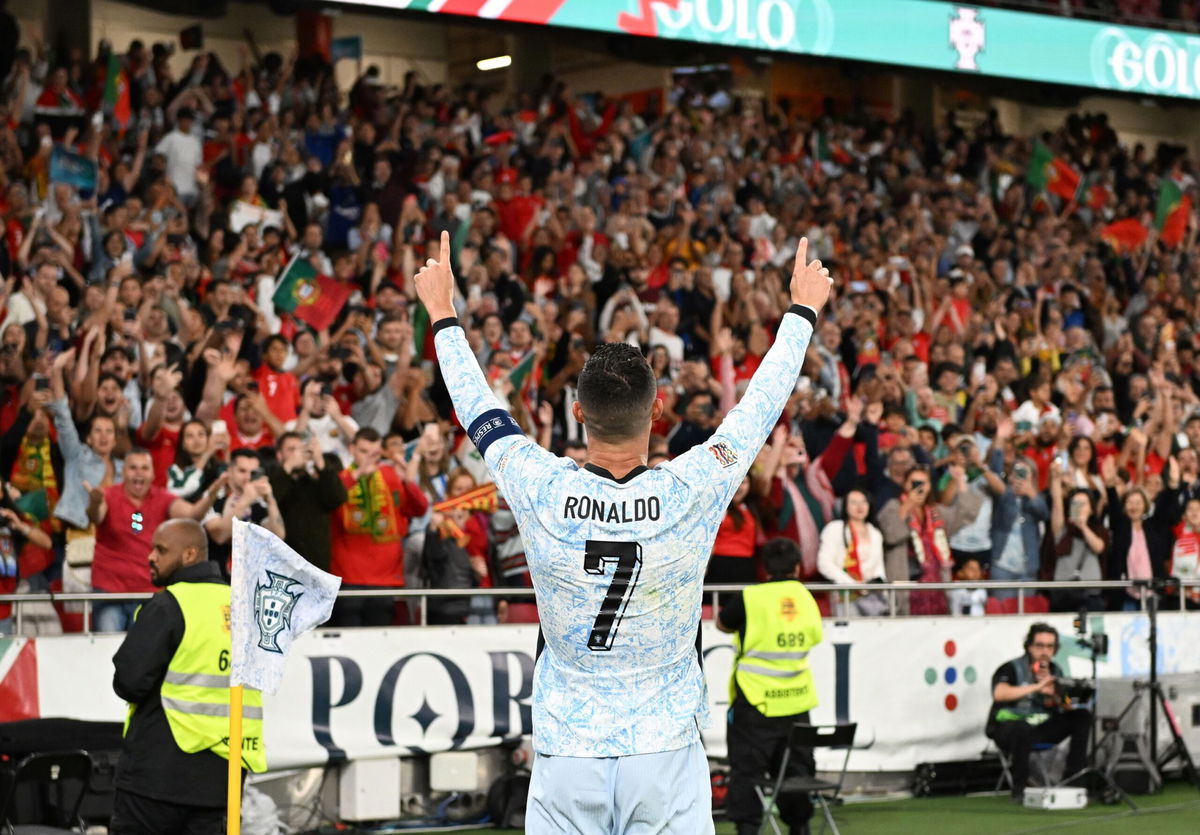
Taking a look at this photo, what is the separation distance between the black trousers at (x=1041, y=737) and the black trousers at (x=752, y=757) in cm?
308

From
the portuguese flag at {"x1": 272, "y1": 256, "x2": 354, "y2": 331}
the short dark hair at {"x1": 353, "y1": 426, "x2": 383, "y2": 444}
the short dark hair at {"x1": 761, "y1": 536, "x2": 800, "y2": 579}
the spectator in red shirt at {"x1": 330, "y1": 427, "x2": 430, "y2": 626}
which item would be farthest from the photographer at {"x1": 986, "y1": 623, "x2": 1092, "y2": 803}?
the portuguese flag at {"x1": 272, "y1": 256, "x2": 354, "y2": 331}

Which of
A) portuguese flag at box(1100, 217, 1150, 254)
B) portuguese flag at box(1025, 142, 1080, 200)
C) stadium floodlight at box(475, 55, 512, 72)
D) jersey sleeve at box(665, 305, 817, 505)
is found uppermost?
stadium floodlight at box(475, 55, 512, 72)

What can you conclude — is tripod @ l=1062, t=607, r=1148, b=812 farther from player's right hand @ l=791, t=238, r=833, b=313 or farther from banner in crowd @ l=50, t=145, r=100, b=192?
player's right hand @ l=791, t=238, r=833, b=313

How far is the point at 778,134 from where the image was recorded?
21.7m

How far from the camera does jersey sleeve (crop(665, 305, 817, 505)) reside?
379 centimetres

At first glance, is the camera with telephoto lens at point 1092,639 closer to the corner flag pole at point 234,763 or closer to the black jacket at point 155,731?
the black jacket at point 155,731

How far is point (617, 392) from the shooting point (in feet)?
12.4

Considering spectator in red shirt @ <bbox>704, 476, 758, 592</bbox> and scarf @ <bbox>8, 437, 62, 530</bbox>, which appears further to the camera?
spectator in red shirt @ <bbox>704, 476, 758, 592</bbox>

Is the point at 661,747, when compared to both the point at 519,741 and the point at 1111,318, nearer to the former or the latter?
the point at 519,741

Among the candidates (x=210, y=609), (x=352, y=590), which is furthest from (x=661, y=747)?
(x=352, y=590)

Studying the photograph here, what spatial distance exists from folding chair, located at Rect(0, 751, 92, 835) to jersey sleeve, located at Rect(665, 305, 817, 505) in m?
6.30

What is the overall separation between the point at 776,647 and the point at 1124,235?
46.4 feet

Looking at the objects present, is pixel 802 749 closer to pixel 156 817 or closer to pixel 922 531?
pixel 922 531

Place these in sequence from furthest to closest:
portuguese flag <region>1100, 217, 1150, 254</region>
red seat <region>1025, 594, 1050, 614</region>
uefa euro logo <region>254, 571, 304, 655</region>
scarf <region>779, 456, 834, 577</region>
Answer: portuguese flag <region>1100, 217, 1150, 254</region> → red seat <region>1025, 594, 1050, 614</region> → scarf <region>779, 456, 834, 577</region> → uefa euro logo <region>254, 571, 304, 655</region>
